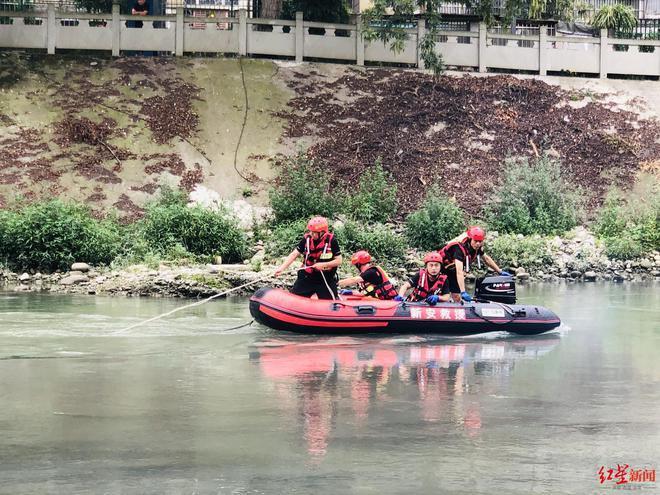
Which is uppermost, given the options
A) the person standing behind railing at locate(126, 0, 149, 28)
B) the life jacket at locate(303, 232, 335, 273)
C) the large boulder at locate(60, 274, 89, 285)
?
the person standing behind railing at locate(126, 0, 149, 28)

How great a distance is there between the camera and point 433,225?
30031 millimetres

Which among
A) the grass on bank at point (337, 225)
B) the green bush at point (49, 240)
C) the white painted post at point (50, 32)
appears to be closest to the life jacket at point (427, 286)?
the grass on bank at point (337, 225)

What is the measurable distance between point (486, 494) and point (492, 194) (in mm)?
24171

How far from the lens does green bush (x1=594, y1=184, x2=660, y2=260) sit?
30.5m

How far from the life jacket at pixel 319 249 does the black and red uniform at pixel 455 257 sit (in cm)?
195

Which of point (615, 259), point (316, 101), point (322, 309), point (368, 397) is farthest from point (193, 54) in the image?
point (368, 397)

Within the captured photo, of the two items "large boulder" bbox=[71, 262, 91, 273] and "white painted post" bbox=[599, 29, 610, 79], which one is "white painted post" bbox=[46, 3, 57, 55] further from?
"white painted post" bbox=[599, 29, 610, 79]

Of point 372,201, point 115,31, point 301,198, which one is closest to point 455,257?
point 301,198

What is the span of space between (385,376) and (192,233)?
41.5 ft

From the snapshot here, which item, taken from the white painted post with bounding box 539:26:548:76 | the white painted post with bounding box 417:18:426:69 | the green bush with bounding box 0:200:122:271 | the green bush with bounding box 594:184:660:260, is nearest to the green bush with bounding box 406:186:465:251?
the green bush with bounding box 594:184:660:260

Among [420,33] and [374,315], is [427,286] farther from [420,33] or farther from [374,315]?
[420,33]

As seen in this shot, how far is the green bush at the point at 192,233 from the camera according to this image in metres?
27.4

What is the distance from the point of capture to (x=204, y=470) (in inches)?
409

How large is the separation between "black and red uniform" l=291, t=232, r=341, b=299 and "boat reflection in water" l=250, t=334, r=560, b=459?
0.88 metres
